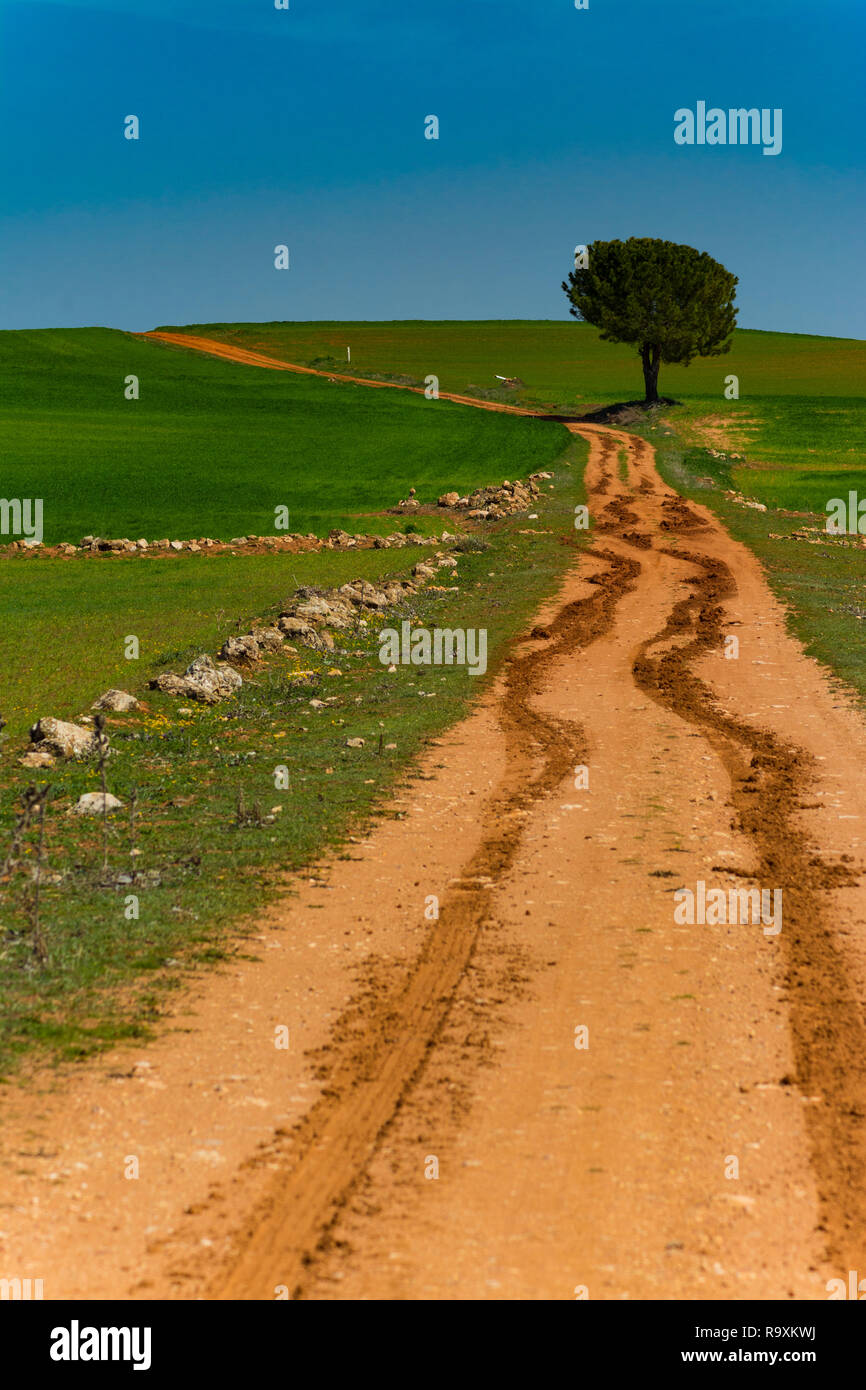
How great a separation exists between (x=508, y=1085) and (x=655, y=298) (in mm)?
91086

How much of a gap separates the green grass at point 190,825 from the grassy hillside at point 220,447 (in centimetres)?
2492

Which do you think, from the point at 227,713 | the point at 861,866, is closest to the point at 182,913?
the point at 861,866

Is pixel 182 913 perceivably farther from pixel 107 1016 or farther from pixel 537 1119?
pixel 537 1119

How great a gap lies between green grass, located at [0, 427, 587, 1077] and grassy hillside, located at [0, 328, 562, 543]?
2492cm

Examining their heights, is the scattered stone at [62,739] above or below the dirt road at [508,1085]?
above

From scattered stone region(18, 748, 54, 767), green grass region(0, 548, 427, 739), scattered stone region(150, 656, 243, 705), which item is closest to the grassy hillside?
green grass region(0, 548, 427, 739)

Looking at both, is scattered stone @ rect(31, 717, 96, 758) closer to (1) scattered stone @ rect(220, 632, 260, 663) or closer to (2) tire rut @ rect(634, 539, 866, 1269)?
(1) scattered stone @ rect(220, 632, 260, 663)

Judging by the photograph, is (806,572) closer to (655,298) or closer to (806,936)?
(806,936)

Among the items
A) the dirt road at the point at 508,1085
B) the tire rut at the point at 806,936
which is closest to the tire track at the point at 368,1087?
the dirt road at the point at 508,1085

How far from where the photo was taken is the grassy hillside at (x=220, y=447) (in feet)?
171

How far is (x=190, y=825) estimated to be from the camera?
15.7 metres

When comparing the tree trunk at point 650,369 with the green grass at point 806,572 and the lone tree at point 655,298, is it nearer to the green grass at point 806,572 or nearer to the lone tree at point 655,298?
the lone tree at point 655,298

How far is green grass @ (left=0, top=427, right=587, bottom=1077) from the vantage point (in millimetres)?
10859

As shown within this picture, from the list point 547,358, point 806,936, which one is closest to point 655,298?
point 547,358
